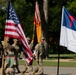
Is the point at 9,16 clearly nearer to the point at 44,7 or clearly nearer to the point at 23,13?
the point at 44,7

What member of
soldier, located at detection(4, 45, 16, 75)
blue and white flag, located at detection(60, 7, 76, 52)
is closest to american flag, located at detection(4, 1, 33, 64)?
soldier, located at detection(4, 45, 16, 75)

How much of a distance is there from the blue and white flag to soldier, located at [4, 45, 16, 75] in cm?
163

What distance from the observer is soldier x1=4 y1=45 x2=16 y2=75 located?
1152cm

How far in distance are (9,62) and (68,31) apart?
2167 millimetres

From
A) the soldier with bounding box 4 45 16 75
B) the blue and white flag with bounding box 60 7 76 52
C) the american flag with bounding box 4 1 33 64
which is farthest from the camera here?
the blue and white flag with bounding box 60 7 76 52

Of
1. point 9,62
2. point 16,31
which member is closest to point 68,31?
point 16,31

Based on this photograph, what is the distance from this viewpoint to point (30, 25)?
62375 mm

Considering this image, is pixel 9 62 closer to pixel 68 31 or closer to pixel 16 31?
pixel 16 31

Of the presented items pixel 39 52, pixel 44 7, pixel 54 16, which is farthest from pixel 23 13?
pixel 39 52

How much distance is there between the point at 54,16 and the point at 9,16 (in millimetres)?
42671

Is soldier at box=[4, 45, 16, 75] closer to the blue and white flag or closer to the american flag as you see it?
the american flag

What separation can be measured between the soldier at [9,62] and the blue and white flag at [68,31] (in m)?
1.63

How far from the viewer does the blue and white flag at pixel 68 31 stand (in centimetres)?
1210

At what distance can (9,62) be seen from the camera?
11.9 metres
